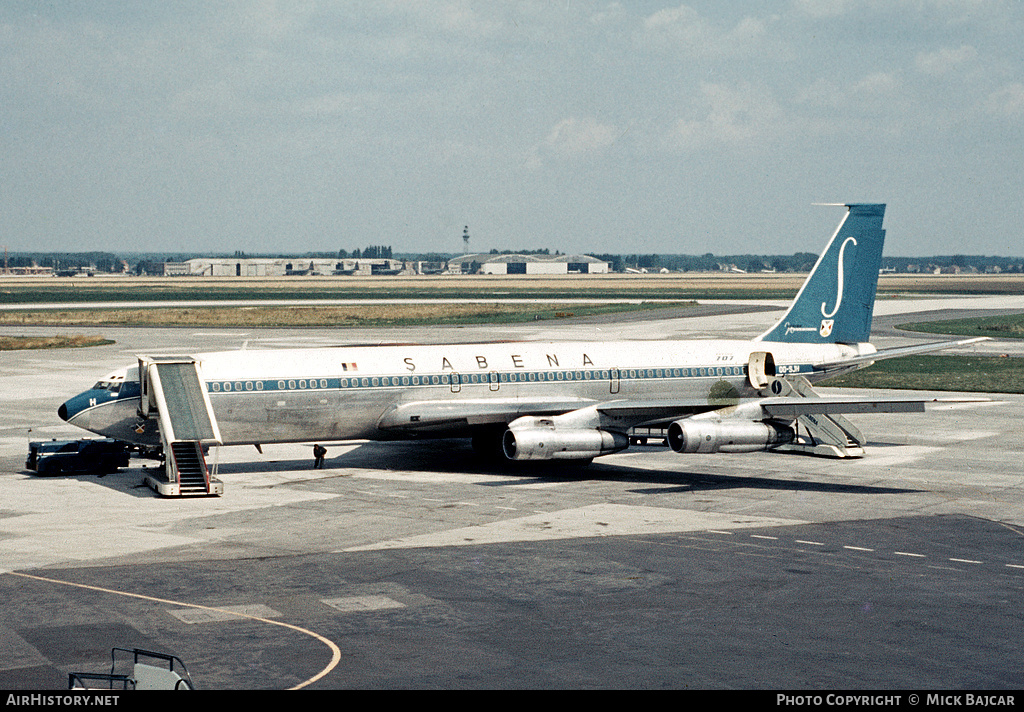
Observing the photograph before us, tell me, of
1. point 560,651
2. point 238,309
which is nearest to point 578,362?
point 560,651

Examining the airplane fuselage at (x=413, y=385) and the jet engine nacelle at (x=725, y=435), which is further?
the airplane fuselage at (x=413, y=385)

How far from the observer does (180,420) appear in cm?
4244

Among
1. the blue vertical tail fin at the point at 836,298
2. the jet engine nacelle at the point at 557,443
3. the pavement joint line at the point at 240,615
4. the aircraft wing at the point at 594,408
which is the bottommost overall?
the pavement joint line at the point at 240,615

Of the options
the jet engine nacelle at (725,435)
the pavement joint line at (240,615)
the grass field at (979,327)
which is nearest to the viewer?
the pavement joint line at (240,615)

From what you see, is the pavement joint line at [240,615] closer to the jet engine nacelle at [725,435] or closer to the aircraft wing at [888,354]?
the jet engine nacelle at [725,435]

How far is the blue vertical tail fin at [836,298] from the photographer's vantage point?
176ft

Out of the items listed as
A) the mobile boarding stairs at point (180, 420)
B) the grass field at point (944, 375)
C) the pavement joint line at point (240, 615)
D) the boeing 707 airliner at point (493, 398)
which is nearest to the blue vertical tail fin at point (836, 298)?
the boeing 707 airliner at point (493, 398)

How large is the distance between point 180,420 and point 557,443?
13.5m

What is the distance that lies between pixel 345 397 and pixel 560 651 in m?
23.3

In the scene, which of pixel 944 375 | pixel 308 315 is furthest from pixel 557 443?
pixel 308 315

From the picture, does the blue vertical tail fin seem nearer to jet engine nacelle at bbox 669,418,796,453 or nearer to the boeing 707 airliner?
the boeing 707 airliner

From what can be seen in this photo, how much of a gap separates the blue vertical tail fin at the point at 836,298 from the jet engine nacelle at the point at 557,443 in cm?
1422

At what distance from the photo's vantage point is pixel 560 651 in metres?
23.4

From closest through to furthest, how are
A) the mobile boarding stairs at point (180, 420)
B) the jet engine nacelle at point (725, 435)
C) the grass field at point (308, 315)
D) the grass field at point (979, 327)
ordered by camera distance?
the mobile boarding stairs at point (180, 420) → the jet engine nacelle at point (725, 435) → the grass field at point (979, 327) → the grass field at point (308, 315)
